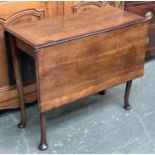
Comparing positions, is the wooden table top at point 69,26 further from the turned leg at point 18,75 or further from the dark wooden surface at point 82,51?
the turned leg at point 18,75

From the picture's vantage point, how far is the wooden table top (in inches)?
66.4

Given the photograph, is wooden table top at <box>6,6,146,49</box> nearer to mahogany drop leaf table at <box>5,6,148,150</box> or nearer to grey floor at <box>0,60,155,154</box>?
mahogany drop leaf table at <box>5,6,148,150</box>

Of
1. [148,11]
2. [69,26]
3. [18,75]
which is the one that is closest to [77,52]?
[69,26]

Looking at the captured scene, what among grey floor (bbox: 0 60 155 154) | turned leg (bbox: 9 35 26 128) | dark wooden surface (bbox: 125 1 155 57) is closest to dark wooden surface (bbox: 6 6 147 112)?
turned leg (bbox: 9 35 26 128)

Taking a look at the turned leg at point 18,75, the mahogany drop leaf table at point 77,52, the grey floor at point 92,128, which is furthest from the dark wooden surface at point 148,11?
the turned leg at point 18,75

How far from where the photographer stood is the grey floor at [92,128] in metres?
1.96

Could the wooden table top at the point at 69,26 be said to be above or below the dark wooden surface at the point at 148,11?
above

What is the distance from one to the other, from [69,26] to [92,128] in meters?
0.70

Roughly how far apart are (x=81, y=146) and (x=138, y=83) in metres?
0.95

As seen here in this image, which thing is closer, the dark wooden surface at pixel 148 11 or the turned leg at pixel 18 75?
the turned leg at pixel 18 75

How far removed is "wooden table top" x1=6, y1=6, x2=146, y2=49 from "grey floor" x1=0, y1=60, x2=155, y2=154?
0.68 m

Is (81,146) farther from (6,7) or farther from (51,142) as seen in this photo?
(6,7)

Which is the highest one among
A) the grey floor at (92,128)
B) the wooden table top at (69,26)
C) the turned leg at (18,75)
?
the wooden table top at (69,26)

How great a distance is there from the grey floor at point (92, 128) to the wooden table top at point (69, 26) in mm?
677
